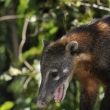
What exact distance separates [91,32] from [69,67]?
0.49 metres

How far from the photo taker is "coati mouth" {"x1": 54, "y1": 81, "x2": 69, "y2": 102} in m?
5.46

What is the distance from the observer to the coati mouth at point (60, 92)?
5465 millimetres

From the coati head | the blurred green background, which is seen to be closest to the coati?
the coati head

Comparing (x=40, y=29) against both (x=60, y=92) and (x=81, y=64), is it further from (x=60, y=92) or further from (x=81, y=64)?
(x=60, y=92)

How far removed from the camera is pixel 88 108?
600 centimetres

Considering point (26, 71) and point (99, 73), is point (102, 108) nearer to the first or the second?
point (99, 73)

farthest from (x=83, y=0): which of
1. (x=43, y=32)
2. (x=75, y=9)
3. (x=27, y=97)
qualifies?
(x=27, y=97)

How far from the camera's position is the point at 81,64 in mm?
5828

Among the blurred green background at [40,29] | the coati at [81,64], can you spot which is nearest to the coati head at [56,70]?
the coati at [81,64]

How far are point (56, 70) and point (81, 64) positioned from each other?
34 centimetres

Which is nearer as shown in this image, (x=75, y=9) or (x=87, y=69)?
(x=87, y=69)

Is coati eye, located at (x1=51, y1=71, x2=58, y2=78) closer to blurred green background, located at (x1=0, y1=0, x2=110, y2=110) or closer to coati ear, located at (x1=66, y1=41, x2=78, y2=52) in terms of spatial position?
coati ear, located at (x1=66, y1=41, x2=78, y2=52)

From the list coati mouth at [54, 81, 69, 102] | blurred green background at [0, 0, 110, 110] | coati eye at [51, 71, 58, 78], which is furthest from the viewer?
blurred green background at [0, 0, 110, 110]

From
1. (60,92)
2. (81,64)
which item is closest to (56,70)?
(60,92)
